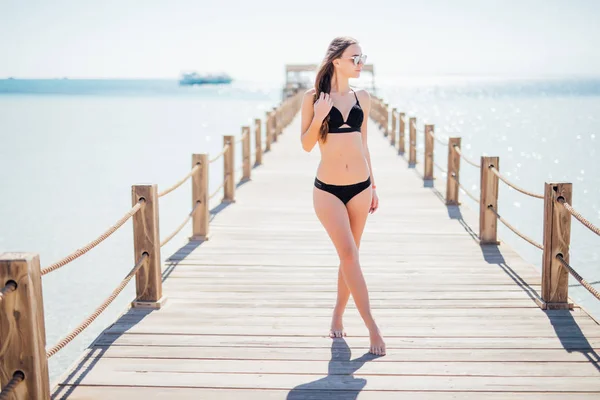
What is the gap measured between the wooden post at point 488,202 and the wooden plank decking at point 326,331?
18 cm

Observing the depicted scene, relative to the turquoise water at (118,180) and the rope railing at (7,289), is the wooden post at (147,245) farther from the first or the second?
the turquoise water at (118,180)

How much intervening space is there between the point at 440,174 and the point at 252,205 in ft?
67.0

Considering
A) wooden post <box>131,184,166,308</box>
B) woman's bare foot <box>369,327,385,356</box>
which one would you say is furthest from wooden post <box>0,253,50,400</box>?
woman's bare foot <box>369,327,385,356</box>

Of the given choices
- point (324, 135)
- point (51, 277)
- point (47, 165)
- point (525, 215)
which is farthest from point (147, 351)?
point (47, 165)

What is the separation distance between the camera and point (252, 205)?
35.0 ft

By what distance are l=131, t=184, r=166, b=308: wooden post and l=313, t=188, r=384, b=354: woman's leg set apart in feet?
5.17

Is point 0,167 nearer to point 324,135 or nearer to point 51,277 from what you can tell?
point 51,277

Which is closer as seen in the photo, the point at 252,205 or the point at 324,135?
the point at 324,135

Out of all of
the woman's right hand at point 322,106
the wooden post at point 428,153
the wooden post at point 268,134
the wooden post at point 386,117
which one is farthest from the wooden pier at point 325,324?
the wooden post at point 386,117

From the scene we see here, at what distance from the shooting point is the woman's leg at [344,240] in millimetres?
4277

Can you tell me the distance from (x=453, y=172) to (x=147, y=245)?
599 centimetres

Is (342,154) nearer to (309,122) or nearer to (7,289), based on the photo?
(309,122)

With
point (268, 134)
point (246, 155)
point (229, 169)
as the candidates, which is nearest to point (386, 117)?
point (268, 134)

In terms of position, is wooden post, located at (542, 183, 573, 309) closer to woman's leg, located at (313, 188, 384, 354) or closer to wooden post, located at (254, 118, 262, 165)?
woman's leg, located at (313, 188, 384, 354)
